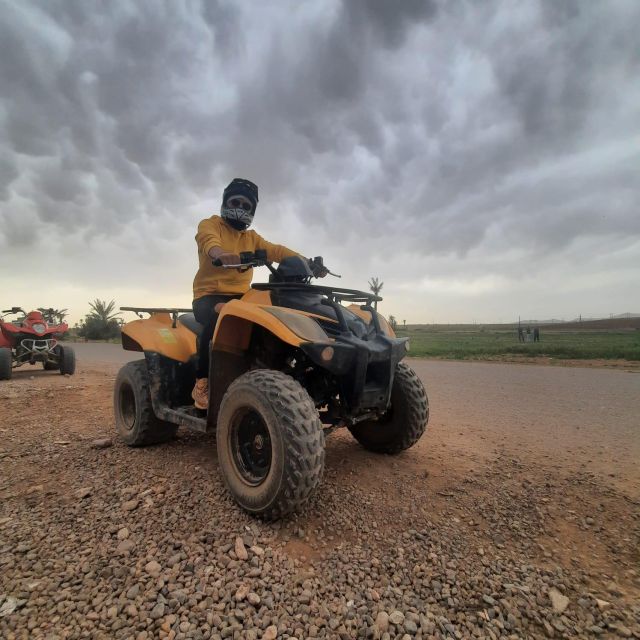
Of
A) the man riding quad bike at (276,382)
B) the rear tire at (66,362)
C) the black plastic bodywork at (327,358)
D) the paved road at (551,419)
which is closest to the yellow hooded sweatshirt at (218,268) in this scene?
the man riding quad bike at (276,382)

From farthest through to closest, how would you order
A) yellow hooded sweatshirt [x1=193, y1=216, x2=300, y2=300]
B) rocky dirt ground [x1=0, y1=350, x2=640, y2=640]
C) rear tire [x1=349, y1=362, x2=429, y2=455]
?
yellow hooded sweatshirt [x1=193, y1=216, x2=300, y2=300], rear tire [x1=349, y1=362, x2=429, y2=455], rocky dirt ground [x1=0, y1=350, x2=640, y2=640]

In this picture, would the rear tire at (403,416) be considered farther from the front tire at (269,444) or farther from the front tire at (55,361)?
the front tire at (55,361)

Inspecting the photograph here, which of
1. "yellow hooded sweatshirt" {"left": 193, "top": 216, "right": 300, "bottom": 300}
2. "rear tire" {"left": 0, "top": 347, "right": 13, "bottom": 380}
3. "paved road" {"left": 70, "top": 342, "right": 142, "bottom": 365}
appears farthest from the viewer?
"paved road" {"left": 70, "top": 342, "right": 142, "bottom": 365}

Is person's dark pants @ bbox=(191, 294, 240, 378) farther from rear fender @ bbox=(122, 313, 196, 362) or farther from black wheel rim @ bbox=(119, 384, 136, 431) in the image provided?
black wheel rim @ bbox=(119, 384, 136, 431)

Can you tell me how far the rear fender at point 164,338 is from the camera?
3754 millimetres

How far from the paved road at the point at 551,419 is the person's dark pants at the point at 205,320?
2.71 m

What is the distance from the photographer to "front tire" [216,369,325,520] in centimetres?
227

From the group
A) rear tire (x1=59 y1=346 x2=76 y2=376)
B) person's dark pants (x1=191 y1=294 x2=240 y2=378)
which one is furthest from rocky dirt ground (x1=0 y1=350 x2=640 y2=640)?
rear tire (x1=59 y1=346 x2=76 y2=376)

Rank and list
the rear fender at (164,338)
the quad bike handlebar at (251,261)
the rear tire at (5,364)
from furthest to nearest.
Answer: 1. the rear tire at (5,364)
2. the rear fender at (164,338)
3. the quad bike handlebar at (251,261)

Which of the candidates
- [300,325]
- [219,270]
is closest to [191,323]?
[219,270]

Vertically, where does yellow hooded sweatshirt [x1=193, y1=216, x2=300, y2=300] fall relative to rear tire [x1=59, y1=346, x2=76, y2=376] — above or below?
above

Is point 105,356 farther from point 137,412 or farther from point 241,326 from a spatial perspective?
point 241,326

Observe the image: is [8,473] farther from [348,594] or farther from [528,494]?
[528,494]

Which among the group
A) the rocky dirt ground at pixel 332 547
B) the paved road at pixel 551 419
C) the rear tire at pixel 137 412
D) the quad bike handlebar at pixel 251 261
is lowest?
the paved road at pixel 551 419
